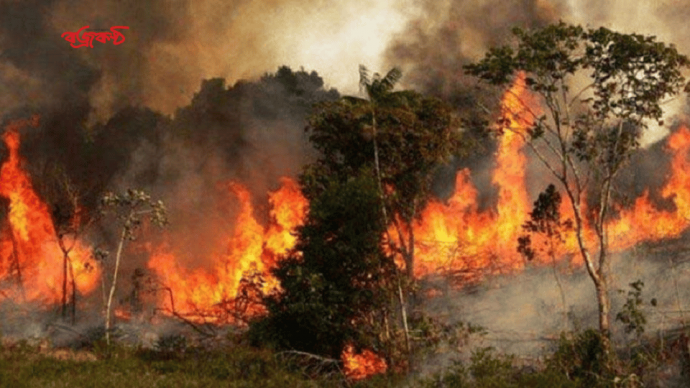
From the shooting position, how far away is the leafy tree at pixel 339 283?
26.5m

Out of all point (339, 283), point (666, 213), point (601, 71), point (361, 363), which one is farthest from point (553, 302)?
point (666, 213)

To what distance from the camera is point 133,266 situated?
58.2 meters

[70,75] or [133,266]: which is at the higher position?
[70,75]

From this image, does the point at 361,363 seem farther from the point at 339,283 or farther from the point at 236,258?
the point at 236,258

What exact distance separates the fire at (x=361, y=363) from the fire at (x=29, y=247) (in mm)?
34727

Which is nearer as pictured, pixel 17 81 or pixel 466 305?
pixel 466 305

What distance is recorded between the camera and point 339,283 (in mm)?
27250

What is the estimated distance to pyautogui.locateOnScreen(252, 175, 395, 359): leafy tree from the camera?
2653 cm

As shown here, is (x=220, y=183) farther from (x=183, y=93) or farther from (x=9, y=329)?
(x=9, y=329)

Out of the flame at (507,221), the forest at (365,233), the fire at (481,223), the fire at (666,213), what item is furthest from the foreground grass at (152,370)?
the fire at (666,213)

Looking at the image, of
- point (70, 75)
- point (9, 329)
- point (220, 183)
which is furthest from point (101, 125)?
point (9, 329)

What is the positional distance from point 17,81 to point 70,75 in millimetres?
5897

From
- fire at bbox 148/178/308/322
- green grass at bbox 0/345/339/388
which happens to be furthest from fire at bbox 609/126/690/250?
green grass at bbox 0/345/339/388

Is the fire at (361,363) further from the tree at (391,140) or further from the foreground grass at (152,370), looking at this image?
the tree at (391,140)
